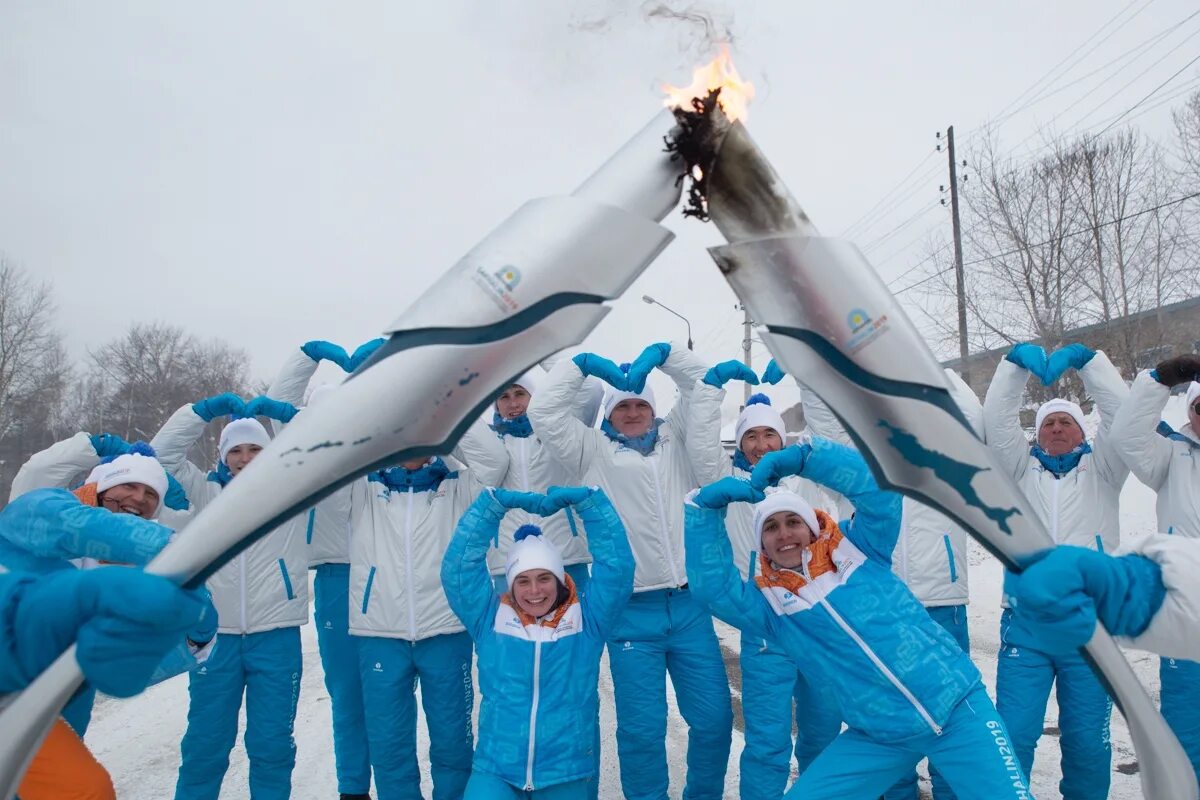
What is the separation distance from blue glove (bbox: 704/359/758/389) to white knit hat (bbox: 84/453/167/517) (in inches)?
108

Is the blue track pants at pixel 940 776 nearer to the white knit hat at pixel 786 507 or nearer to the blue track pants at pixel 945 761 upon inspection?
the blue track pants at pixel 945 761

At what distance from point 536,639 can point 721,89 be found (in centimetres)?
234

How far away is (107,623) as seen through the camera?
4.51 feet

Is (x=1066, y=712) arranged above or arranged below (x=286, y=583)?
below

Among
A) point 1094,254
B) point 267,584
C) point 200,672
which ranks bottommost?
point 200,672

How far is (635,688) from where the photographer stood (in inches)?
144

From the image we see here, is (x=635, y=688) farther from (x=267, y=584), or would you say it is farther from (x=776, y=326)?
(x=776, y=326)

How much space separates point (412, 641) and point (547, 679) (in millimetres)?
913

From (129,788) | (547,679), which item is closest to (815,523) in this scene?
(547,679)

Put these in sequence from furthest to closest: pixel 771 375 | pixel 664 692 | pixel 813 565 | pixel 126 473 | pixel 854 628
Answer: pixel 771 375 → pixel 664 692 → pixel 126 473 → pixel 813 565 → pixel 854 628

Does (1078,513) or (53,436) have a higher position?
(53,436)

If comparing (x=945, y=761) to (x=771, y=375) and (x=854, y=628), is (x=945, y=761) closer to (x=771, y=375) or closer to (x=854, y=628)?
(x=854, y=628)

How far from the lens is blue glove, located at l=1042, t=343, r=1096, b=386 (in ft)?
12.2


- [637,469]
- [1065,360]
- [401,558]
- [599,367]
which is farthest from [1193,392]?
[401,558]
